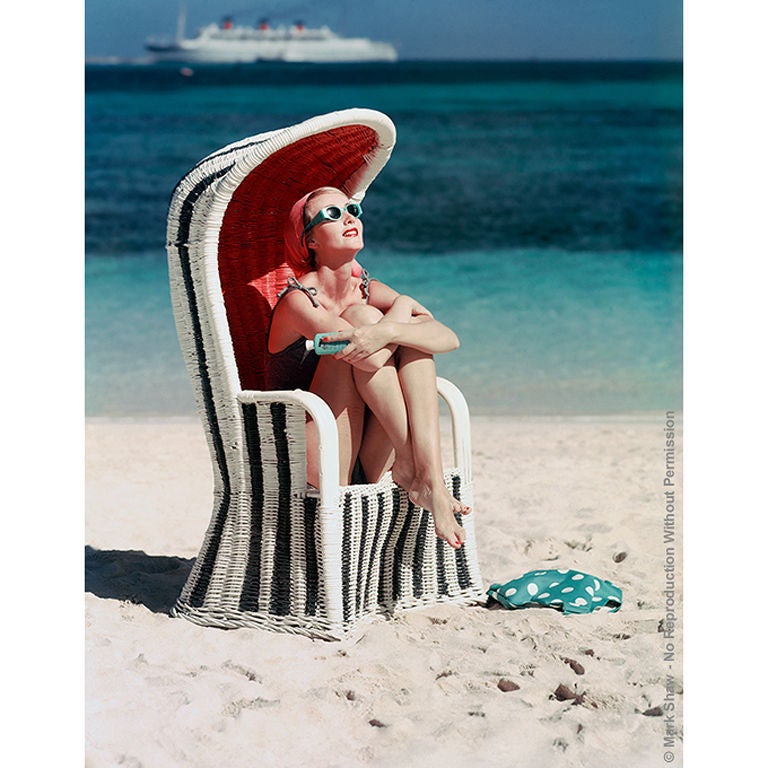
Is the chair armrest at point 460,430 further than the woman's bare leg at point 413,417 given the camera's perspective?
Yes

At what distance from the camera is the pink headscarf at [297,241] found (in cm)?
350

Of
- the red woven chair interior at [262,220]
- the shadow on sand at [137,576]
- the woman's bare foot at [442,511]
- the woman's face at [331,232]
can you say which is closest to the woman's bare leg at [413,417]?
the woman's bare foot at [442,511]

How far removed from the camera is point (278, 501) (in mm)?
3305

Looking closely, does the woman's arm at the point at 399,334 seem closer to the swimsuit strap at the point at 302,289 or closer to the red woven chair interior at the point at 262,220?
the swimsuit strap at the point at 302,289

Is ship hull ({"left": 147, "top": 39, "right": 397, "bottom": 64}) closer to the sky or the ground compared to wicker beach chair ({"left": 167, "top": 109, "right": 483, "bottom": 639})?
closer to the sky

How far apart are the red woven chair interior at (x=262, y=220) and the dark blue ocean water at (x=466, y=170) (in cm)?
679

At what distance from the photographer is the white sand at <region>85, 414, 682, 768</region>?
2.65m

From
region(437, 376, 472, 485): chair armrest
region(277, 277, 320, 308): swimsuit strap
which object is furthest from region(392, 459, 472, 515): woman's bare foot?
region(277, 277, 320, 308): swimsuit strap

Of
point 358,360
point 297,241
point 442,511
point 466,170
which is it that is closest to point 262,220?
point 297,241

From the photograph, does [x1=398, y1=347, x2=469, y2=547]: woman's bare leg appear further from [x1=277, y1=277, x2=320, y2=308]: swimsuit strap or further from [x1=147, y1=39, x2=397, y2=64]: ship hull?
[x1=147, y1=39, x2=397, y2=64]: ship hull

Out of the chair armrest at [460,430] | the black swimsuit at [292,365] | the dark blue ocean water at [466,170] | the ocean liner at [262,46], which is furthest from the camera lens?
the ocean liner at [262,46]

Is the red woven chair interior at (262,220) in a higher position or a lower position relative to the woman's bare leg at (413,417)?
higher

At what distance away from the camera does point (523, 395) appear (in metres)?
8.10

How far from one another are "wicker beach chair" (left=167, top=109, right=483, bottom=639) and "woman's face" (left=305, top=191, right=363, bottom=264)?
8.4 inches
